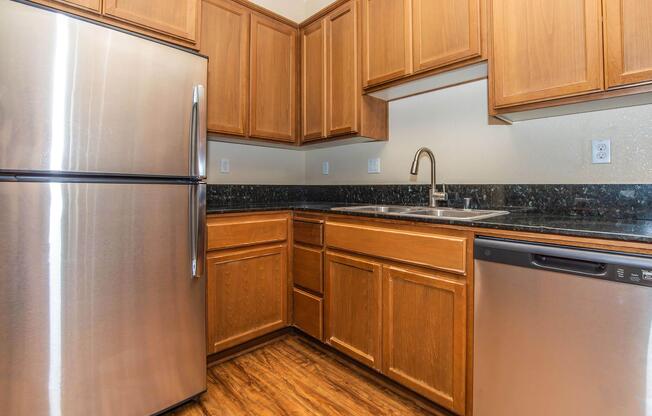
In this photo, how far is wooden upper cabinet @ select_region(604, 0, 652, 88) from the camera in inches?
46.3

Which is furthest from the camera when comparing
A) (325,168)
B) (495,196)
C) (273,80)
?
(325,168)

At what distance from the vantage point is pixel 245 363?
197 centimetres

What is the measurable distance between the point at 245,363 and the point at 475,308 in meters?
1.35

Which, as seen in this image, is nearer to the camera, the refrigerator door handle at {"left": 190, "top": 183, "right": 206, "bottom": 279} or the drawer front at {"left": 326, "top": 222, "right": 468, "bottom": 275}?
the drawer front at {"left": 326, "top": 222, "right": 468, "bottom": 275}

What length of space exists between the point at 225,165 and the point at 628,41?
2.31 meters

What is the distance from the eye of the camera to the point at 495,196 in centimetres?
184

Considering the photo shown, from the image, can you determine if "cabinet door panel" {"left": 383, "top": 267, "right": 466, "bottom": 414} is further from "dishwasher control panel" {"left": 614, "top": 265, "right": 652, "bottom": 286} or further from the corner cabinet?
the corner cabinet

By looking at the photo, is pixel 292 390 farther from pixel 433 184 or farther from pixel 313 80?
pixel 313 80

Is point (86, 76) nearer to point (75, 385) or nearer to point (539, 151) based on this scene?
point (75, 385)

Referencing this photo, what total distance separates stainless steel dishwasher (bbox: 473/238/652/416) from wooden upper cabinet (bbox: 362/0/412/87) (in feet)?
3.86

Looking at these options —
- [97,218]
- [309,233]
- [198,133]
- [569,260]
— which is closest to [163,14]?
[198,133]

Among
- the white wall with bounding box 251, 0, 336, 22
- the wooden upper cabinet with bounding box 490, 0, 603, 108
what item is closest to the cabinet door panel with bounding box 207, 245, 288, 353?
the wooden upper cabinet with bounding box 490, 0, 603, 108

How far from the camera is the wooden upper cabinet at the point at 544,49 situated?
1.29m

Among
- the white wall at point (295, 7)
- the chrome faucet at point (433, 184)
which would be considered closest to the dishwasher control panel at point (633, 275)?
the chrome faucet at point (433, 184)
